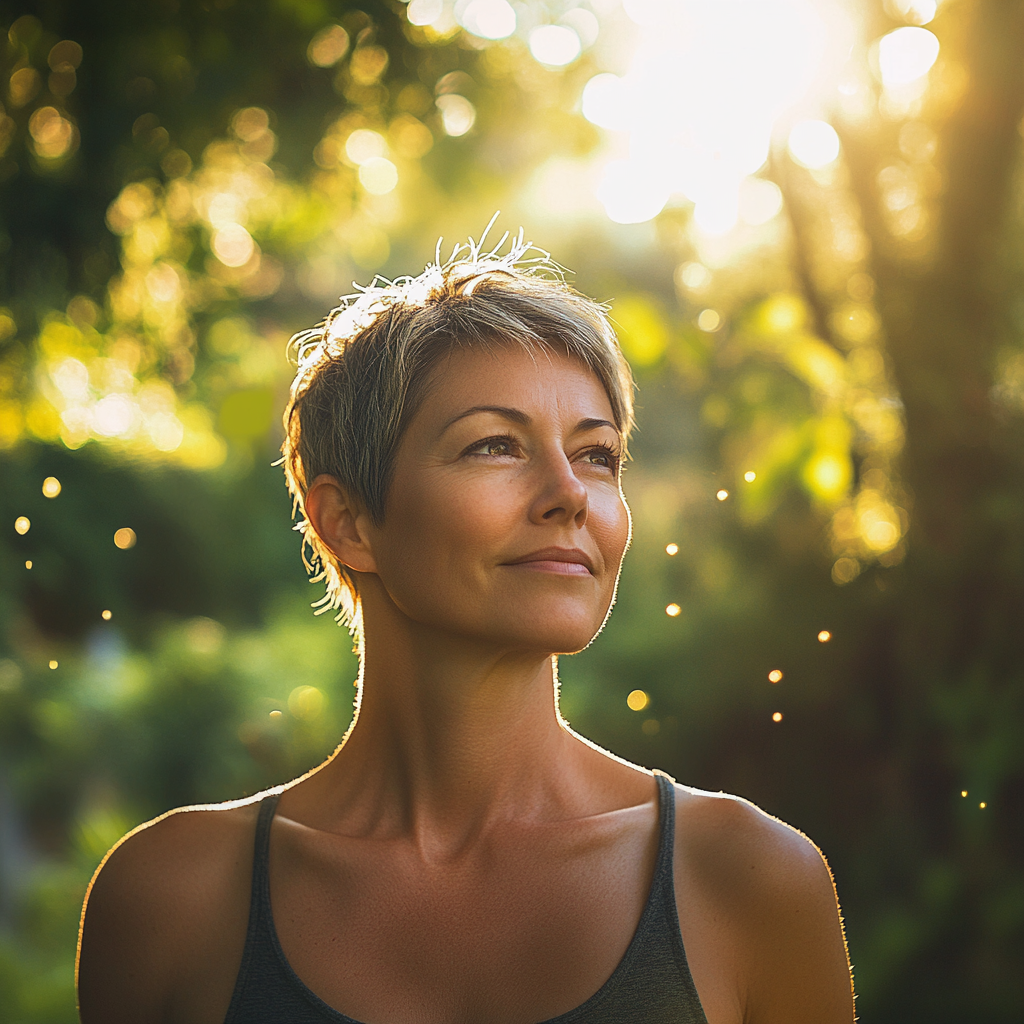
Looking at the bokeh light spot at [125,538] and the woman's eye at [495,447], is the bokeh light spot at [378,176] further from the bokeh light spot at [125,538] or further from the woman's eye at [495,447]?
the woman's eye at [495,447]

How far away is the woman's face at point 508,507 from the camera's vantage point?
0.87m

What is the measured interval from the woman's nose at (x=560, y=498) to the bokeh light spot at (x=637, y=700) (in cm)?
124

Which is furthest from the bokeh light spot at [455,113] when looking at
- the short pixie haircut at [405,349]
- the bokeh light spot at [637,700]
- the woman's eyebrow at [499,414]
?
the woman's eyebrow at [499,414]

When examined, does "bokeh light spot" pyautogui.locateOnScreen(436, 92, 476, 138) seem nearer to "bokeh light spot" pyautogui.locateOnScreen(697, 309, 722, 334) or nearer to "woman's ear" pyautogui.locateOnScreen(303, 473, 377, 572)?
"bokeh light spot" pyautogui.locateOnScreen(697, 309, 722, 334)

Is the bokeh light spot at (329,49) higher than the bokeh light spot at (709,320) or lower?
higher

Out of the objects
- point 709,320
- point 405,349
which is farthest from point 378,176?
point 405,349

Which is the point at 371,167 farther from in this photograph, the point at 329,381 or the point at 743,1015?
the point at 743,1015

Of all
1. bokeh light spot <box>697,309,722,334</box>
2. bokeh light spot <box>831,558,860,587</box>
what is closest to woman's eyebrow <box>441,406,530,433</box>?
bokeh light spot <box>697,309,722,334</box>

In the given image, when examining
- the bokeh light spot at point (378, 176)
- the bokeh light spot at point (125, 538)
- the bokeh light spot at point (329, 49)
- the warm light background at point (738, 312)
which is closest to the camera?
the warm light background at point (738, 312)

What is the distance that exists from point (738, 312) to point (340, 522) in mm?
1164

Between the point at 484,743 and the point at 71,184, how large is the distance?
57.0 inches

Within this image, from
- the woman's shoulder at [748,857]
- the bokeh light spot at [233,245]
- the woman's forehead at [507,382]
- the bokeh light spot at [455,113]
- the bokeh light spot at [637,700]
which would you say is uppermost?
the bokeh light spot at [455,113]

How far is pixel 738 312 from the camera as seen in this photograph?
6.34ft

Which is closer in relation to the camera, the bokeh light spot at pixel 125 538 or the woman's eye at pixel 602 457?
the woman's eye at pixel 602 457
